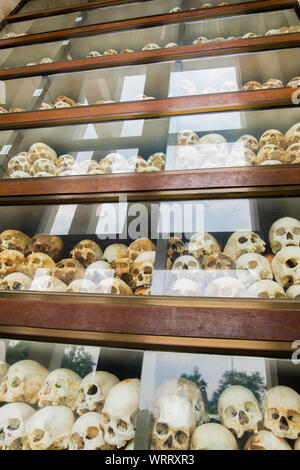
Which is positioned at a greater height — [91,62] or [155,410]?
[91,62]

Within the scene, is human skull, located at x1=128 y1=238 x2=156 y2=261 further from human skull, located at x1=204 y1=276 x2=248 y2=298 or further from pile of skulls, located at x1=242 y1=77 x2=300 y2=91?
pile of skulls, located at x1=242 y1=77 x2=300 y2=91

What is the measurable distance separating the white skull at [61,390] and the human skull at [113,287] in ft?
0.89

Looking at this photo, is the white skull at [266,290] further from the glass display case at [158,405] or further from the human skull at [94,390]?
the human skull at [94,390]

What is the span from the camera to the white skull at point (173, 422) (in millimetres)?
850

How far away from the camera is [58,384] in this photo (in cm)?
102

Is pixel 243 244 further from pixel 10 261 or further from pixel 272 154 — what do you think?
pixel 10 261

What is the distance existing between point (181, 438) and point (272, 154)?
1113 mm

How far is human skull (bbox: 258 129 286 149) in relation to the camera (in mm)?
1505

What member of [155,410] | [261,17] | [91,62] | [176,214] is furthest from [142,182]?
[261,17]

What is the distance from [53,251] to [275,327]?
2.92 ft

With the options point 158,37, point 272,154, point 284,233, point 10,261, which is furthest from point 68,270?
point 158,37

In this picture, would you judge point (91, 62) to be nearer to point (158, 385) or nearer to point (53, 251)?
point (53, 251)

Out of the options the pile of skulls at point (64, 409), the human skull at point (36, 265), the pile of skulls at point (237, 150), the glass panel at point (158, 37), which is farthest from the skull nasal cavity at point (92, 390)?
the glass panel at point (158, 37)

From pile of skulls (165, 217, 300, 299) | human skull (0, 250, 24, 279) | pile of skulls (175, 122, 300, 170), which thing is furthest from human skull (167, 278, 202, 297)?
human skull (0, 250, 24, 279)
